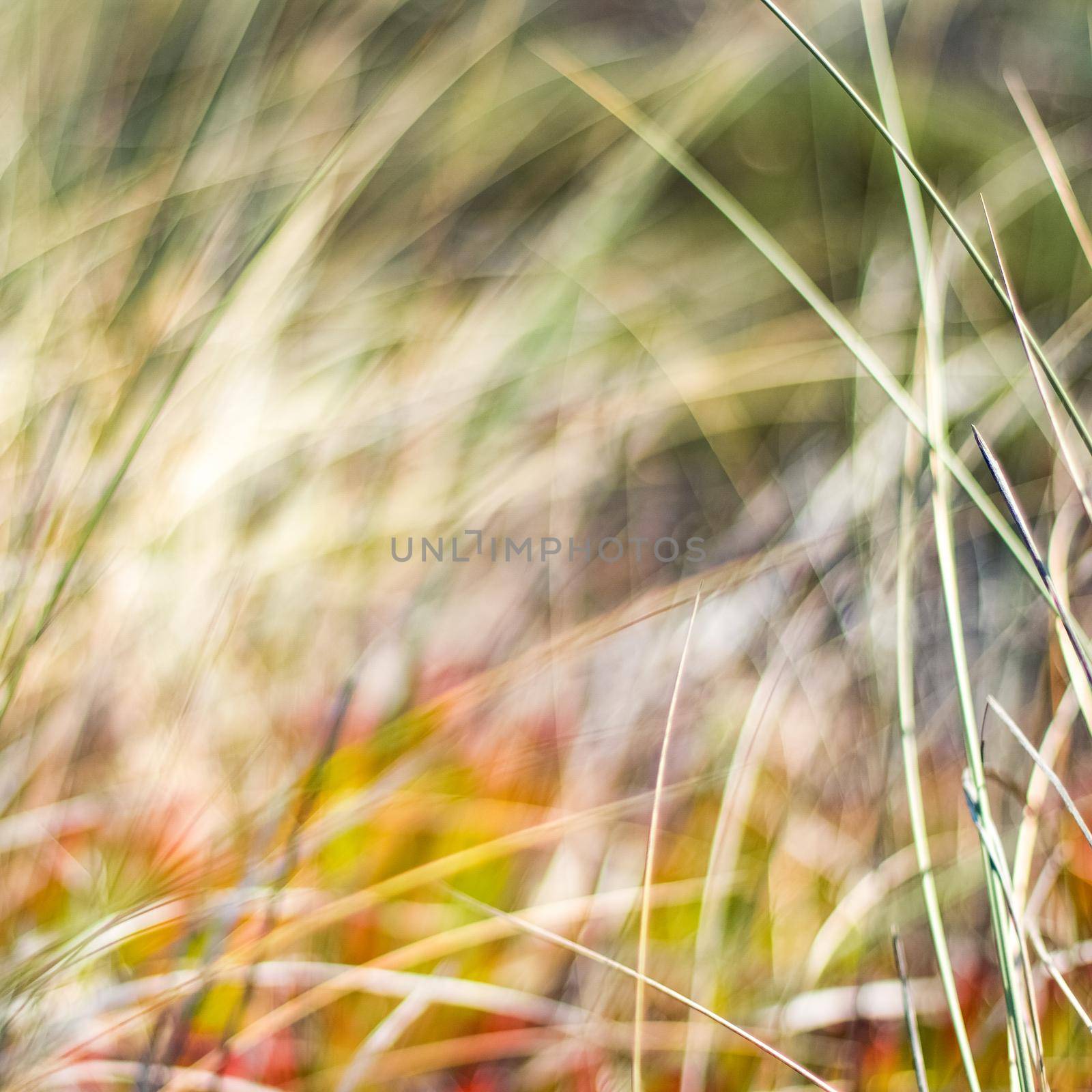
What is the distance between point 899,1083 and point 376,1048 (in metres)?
0.24

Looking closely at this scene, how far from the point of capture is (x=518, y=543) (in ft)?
2.02

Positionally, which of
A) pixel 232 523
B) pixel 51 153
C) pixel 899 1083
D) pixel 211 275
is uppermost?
pixel 51 153

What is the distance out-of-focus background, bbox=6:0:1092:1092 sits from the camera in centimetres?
37

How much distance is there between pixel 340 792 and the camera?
0.45m

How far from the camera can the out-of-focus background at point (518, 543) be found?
14.6 inches

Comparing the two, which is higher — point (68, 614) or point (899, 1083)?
point (68, 614)

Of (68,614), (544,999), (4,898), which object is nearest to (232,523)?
(68,614)

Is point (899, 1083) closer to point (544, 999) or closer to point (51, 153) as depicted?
point (544, 999)

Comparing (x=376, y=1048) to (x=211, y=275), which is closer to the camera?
(x=376, y=1048)

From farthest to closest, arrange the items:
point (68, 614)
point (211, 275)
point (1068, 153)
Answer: point (1068, 153) < point (211, 275) < point (68, 614)

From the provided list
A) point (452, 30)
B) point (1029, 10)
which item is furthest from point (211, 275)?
point (1029, 10)

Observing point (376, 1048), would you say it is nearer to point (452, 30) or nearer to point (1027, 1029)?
point (1027, 1029)

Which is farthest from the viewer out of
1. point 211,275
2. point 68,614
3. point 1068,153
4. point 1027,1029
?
point 1068,153

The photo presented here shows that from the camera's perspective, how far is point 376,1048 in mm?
344
